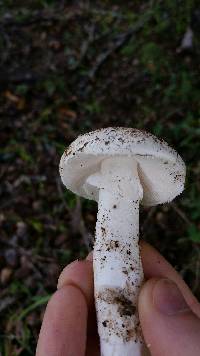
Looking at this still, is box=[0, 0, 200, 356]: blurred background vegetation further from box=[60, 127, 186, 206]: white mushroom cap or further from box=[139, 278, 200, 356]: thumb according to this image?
box=[139, 278, 200, 356]: thumb

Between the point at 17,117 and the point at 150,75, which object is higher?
the point at 150,75

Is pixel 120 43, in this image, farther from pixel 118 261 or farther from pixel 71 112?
pixel 118 261

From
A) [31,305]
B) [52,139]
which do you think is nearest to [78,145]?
[31,305]

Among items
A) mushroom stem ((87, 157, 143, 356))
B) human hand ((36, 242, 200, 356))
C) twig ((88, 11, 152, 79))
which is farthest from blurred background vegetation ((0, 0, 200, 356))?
mushroom stem ((87, 157, 143, 356))

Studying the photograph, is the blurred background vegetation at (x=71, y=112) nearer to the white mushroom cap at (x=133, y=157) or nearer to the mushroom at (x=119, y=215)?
the white mushroom cap at (x=133, y=157)

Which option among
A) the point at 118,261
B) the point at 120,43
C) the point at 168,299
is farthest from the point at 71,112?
the point at 168,299

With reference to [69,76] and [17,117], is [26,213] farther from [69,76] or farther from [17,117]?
[69,76]
